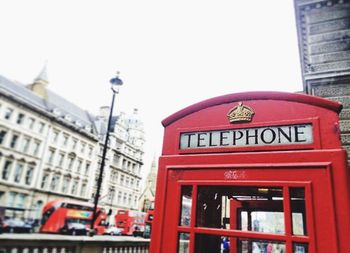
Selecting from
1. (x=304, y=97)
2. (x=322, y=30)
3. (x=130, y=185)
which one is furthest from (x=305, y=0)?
(x=130, y=185)

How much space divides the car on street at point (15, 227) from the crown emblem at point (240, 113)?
17662 mm

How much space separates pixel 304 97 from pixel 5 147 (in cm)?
2299

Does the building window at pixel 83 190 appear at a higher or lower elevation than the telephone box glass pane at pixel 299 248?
higher

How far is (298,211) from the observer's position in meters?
1.90

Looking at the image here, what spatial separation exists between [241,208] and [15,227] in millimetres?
17995

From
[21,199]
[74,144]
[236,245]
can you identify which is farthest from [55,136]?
[236,245]

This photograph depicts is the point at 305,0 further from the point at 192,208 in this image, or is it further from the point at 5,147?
the point at 5,147

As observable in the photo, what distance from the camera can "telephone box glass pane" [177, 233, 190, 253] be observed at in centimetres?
168

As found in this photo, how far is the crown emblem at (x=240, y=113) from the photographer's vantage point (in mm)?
1801

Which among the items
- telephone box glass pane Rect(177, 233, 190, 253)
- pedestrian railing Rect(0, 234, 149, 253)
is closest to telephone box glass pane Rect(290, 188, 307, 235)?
telephone box glass pane Rect(177, 233, 190, 253)

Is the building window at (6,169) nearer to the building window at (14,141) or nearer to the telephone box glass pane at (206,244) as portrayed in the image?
the building window at (14,141)

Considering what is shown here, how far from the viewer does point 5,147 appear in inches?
779

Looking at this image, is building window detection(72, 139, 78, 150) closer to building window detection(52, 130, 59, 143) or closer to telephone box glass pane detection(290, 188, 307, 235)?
building window detection(52, 130, 59, 143)

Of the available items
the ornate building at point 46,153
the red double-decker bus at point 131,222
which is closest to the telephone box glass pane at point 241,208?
the ornate building at point 46,153
